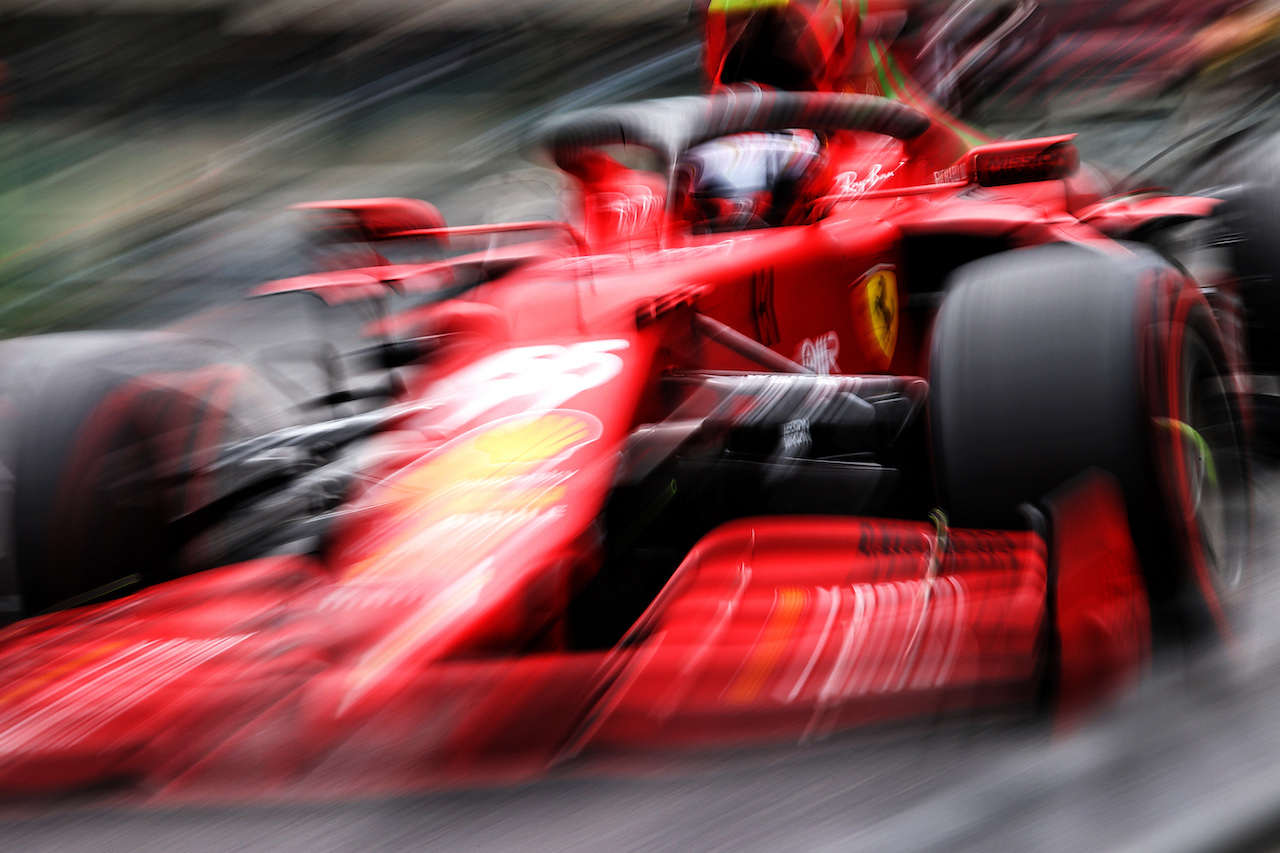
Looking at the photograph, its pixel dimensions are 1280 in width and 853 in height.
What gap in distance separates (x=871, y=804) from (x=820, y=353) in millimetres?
877

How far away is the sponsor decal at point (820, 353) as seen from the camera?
167cm

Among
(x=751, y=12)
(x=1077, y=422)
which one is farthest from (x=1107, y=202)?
(x=1077, y=422)

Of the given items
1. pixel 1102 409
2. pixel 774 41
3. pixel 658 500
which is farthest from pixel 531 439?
pixel 774 41

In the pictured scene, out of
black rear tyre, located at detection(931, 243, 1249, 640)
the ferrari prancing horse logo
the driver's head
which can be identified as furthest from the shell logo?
the driver's head

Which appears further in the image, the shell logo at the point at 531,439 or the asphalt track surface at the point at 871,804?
the shell logo at the point at 531,439

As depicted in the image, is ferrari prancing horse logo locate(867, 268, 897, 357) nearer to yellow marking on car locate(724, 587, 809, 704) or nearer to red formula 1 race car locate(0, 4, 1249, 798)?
red formula 1 race car locate(0, 4, 1249, 798)

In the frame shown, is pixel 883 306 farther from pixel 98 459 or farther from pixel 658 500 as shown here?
pixel 98 459

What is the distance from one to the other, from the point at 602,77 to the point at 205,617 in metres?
7.72

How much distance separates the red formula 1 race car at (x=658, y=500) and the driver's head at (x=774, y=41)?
13.3 inches

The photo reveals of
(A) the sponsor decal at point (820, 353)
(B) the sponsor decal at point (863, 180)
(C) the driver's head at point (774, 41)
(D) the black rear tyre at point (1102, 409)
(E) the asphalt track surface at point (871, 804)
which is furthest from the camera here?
(B) the sponsor decal at point (863, 180)

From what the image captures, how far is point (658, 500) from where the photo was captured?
1383 millimetres

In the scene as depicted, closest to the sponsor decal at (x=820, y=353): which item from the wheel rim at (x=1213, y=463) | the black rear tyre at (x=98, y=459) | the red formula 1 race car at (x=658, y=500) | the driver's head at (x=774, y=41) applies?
the red formula 1 race car at (x=658, y=500)

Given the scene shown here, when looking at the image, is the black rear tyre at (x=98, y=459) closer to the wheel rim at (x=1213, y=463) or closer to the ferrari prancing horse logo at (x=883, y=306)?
the ferrari prancing horse logo at (x=883, y=306)

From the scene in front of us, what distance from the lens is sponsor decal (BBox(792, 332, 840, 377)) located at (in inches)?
65.6
